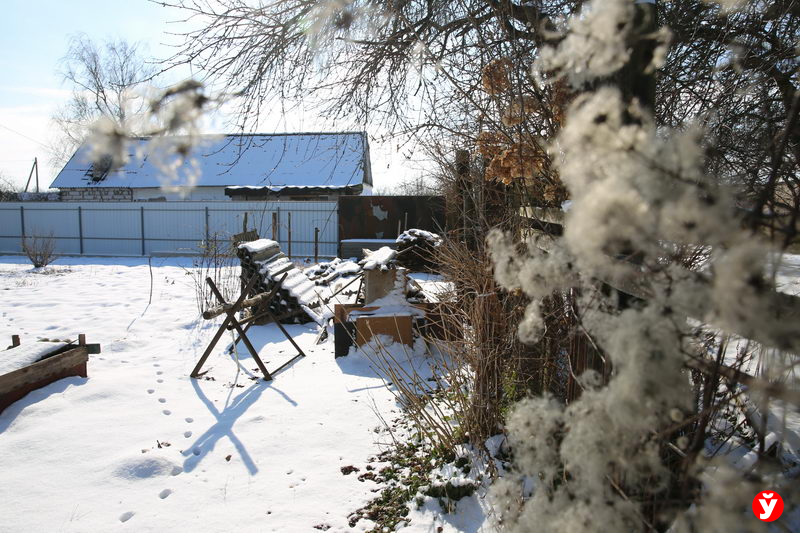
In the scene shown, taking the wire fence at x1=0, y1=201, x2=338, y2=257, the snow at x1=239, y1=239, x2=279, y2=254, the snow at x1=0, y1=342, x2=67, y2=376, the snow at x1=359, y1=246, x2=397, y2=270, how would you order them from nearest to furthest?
the snow at x1=0, y1=342, x2=67, y2=376
the snow at x1=359, y1=246, x2=397, y2=270
the snow at x1=239, y1=239, x2=279, y2=254
the wire fence at x1=0, y1=201, x2=338, y2=257

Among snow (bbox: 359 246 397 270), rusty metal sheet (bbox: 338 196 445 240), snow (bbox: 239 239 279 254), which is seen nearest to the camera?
snow (bbox: 359 246 397 270)

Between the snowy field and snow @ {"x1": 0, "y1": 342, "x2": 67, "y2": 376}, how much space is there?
0.28m

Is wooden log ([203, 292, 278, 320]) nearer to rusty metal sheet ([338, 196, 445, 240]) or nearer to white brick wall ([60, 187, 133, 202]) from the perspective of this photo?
rusty metal sheet ([338, 196, 445, 240])

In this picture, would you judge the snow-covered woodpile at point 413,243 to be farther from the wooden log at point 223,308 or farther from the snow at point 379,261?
the wooden log at point 223,308

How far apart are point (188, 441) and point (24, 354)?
1911 millimetres

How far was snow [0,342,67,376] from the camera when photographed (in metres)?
4.12

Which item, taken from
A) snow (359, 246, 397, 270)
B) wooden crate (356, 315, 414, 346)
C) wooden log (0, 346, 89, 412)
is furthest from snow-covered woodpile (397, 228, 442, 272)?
wooden log (0, 346, 89, 412)

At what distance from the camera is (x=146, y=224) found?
18.1 meters

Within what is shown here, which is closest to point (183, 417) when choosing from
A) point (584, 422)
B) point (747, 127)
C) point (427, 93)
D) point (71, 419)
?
point (71, 419)

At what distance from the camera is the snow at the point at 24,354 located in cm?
412

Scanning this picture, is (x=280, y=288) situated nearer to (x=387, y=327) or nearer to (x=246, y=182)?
(x=387, y=327)

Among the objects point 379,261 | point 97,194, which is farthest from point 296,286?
point 97,194

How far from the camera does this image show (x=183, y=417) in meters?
4.20

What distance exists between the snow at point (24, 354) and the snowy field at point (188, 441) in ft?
0.92
